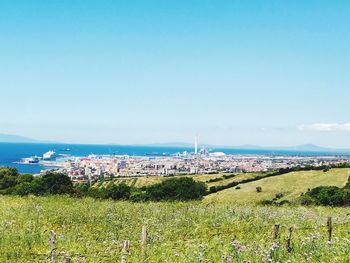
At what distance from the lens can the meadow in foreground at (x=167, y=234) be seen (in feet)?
37.4

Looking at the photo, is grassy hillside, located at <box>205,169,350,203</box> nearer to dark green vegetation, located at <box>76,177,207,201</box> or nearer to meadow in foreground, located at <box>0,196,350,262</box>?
dark green vegetation, located at <box>76,177,207,201</box>

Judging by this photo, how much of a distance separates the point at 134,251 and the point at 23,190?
29.9 m

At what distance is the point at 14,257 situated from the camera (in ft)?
40.1

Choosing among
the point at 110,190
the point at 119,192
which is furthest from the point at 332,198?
the point at 110,190

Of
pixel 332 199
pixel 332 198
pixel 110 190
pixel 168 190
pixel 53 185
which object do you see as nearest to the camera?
pixel 53 185

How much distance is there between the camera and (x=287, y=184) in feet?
248

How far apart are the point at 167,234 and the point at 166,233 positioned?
0.27 ft

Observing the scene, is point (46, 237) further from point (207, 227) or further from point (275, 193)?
point (275, 193)

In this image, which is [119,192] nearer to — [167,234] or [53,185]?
[53,185]

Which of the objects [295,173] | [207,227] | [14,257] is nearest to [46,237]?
[14,257]

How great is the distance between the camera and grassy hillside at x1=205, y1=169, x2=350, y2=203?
229 ft

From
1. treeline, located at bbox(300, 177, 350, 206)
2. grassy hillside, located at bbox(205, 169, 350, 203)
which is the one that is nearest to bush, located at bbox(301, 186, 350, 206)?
treeline, located at bbox(300, 177, 350, 206)

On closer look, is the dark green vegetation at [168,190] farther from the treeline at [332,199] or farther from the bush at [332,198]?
the bush at [332,198]

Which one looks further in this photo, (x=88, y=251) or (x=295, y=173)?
(x=295, y=173)
